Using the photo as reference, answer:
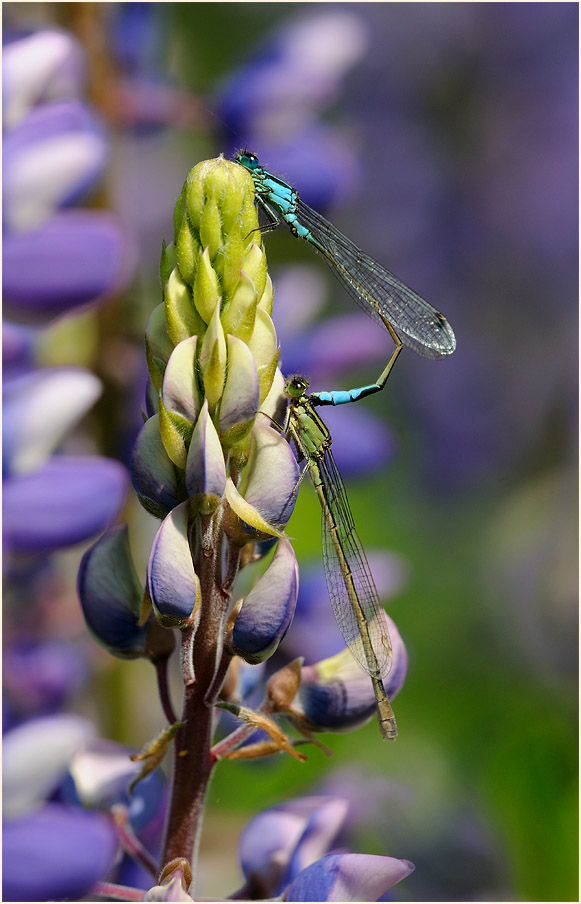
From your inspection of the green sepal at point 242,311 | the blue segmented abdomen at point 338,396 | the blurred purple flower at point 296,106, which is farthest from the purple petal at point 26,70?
the green sepal at point 242,311

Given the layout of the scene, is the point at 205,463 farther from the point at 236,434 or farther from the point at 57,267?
the point at 57,267

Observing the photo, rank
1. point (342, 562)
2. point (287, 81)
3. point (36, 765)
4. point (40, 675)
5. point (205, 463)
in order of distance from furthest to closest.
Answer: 1. point (287, 81)
2. point (40, 675)
3. point (342, 562)
4. point (36, 765)
5. point (205, 463)

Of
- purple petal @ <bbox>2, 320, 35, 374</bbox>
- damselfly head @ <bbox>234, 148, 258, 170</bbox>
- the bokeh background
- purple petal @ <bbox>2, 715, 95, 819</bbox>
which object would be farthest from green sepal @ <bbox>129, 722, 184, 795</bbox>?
damselfly head @ <bbox>234, 148, 258, 170</bbox>

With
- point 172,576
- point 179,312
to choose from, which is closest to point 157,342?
point 179,312

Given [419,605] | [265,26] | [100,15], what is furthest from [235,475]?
[265,26]

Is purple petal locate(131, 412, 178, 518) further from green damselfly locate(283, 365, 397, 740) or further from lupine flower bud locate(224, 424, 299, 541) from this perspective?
green damselfly locate(283, 365, 397, 740)

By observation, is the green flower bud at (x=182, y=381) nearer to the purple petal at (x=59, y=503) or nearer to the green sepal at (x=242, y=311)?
the green sepal at (x=242, y=311)
